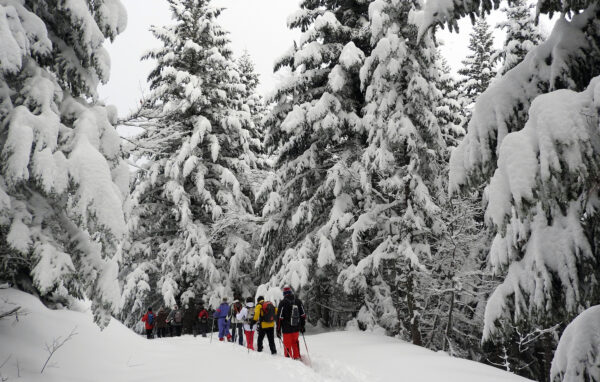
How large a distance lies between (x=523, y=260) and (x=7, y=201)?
5703 mm

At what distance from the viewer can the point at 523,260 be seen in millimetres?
3150

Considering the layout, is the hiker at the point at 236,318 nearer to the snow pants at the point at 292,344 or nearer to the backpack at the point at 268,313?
the backpack at the point at 268,313

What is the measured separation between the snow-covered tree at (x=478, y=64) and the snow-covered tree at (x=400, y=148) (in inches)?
537

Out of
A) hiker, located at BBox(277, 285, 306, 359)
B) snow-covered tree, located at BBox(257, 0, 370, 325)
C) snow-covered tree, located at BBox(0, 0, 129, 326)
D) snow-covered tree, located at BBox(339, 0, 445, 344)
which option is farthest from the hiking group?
snow-covered tree, located at BBox(0, 0, 129, 326)

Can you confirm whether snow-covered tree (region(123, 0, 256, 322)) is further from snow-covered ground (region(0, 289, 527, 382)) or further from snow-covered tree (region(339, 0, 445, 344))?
snow-covered ground (region(0, 289, 527, 382))

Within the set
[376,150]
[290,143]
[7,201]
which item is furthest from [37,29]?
[290,143]

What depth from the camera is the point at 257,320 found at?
38.5 feet

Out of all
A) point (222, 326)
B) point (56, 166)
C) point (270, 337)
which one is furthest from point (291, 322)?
point (56, 166)

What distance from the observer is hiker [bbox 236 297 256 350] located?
1292 centimetres

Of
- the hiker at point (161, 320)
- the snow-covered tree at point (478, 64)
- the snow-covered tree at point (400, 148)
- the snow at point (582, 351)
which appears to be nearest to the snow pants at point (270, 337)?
the snow-covered tree at point (400, 148)

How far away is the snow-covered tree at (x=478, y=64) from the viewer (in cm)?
2461

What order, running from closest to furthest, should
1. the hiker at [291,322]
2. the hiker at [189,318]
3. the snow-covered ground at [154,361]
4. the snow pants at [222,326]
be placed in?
1. the snow-covered ground at [154,361]
2. the hiker at [291,322]
3. the snow pants at [222,326]
4. the hiker at [189,318]

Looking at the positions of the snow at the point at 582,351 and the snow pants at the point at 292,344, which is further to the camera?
the snow pants at the point at 292,344

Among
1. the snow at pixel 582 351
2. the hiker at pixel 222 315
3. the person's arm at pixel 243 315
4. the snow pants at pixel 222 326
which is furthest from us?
the snow pants at pixel 222 326
